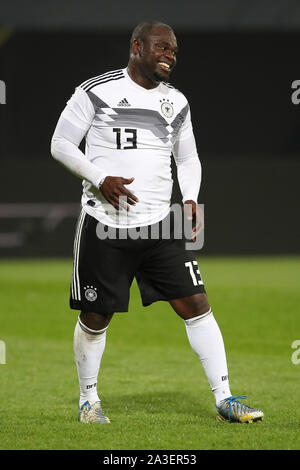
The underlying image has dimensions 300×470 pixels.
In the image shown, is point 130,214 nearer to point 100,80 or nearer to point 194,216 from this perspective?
point 194,216

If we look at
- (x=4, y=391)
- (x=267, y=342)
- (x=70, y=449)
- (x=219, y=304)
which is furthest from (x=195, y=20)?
(x=70, y=449)

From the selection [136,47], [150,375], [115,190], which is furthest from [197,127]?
[115,190]

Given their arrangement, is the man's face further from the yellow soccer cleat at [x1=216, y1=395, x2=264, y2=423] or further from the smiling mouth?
the yellow soccer cleat at [x1=216, y1=395, x2=264, y2=423]

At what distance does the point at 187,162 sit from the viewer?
4719 mm

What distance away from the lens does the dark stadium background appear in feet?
55.1

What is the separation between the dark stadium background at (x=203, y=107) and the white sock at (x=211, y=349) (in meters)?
12.5

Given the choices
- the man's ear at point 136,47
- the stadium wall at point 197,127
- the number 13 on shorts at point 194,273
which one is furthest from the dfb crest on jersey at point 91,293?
the stadium wall at point 197,127

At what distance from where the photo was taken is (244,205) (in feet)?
57.2

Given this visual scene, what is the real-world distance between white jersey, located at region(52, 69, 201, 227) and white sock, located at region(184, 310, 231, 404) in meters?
0.59

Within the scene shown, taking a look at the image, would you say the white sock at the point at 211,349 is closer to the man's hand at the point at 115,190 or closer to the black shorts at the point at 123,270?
the black shorts at the point at 123,270

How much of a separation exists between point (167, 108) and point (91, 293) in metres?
1.04

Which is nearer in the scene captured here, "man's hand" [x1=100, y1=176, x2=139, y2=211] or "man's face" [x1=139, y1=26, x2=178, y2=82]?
"man's hand" [x1=100, y1=176, x2=139, y2=211]

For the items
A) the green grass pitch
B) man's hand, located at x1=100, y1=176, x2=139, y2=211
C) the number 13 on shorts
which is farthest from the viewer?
the number 13 on shorts

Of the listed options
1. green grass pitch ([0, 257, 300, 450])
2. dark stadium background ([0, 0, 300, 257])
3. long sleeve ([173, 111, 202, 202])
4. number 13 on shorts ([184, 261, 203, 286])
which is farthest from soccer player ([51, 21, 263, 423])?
dark stadium background ([0, 0, 300, 257])
